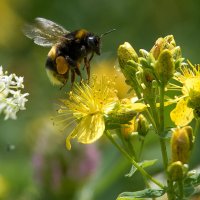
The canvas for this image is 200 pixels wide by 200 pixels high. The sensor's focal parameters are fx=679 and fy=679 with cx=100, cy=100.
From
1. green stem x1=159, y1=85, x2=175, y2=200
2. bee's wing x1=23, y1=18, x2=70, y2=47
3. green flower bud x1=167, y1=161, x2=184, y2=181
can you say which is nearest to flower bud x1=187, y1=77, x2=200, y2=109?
green stem x1=159, y1=85, x2=175, y2=200

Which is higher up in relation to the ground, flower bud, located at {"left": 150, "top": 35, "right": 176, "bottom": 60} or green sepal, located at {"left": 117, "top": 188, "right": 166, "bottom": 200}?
flower bud, located at {"left": 150, "top": 35, "right": 176, "bottom": 60}

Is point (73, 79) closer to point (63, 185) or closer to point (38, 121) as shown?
point (63, 185)

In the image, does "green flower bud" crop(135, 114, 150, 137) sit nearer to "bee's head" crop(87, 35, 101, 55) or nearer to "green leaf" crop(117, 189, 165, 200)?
"green leaf" crop(117, 189, 165, 200)

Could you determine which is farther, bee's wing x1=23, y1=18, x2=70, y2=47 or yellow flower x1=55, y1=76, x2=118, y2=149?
bee's wing x1=23, y1=18, x2=70, y2=47

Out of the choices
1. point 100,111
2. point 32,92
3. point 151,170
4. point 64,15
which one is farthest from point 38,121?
point 100,111

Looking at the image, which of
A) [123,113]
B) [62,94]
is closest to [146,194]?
[123,113]

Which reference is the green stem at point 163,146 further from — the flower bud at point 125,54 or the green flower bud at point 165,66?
the flower bud at point 125,54
